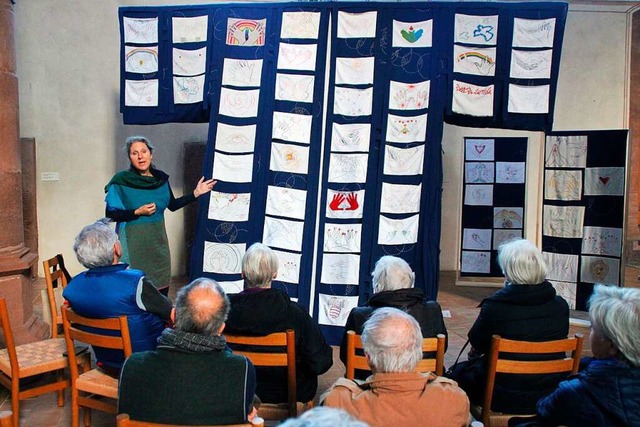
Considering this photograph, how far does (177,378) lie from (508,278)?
5.72 ft

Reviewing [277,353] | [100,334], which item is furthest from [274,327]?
[100,334]

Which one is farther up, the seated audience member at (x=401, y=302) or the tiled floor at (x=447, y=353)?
the seated audience member at (x=401, y=302)

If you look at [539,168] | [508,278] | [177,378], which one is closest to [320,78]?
[508,278]

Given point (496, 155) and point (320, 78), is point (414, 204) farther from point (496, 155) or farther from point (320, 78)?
point (496, 155)

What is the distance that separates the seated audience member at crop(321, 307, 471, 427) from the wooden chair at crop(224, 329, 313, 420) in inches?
25.5

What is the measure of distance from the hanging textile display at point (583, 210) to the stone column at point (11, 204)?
4430 millimetres

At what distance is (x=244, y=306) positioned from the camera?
278 cm

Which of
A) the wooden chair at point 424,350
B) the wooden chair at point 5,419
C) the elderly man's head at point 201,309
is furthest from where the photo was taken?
the wooden chair at point 424,350

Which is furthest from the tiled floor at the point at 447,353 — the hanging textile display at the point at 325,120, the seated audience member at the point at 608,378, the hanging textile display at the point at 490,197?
the seated audience member at the point at 608,378

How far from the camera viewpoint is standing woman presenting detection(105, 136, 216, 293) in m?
4.08

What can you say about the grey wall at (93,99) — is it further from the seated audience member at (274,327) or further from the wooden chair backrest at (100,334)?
the seated audience member at (274,327)

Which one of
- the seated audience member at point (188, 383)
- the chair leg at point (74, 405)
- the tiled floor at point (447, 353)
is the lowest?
the tiled floor at point (447, 353)

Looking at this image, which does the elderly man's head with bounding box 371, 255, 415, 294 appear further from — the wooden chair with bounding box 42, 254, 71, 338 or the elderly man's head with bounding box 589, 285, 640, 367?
the wooden chair with bounding box 42, 254, 71, 338

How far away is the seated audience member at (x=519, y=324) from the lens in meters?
2.77
